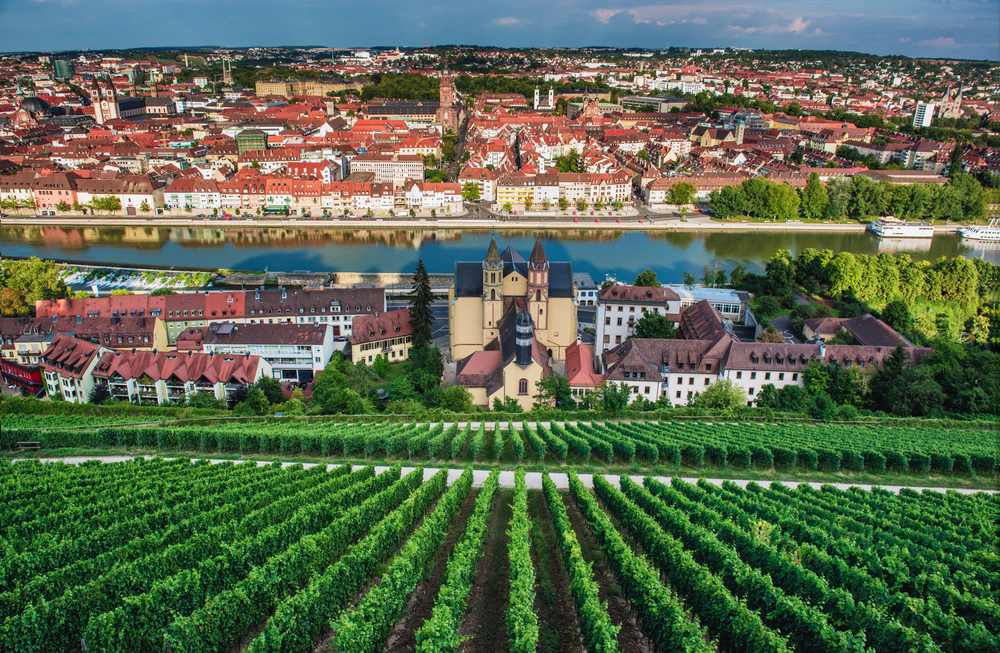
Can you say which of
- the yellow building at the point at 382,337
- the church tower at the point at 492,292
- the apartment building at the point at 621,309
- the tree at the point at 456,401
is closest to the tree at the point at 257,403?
the yellow building at the point at 382,337

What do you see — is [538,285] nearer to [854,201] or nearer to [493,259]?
[493,259]

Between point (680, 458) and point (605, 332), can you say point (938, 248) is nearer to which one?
point (605, 332)

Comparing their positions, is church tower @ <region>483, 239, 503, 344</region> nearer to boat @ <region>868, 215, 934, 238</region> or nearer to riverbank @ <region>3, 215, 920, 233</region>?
riverbank @ <region>3, 215, 920, 233</region>

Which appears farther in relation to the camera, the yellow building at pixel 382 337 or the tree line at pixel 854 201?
the tree line at pixel 854 201

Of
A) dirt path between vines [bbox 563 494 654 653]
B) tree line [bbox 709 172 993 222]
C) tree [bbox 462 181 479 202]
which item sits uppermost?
tree [bbox 462 181 479 202]

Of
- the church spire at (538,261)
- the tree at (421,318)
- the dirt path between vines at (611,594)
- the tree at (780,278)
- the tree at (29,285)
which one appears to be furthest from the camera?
the tree at (780,278)

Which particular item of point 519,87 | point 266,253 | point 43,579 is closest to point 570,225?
point 266,253

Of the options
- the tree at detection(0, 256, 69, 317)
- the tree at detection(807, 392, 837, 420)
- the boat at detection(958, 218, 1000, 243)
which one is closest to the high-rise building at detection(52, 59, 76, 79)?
the tree at detection(0, 256, 69, 317)

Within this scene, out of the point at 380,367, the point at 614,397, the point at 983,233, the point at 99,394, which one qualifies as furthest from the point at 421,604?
the point at 983,233

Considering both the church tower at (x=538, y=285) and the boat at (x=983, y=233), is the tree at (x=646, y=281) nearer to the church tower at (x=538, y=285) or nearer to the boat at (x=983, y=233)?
the church tower at (x=538, y=285)
